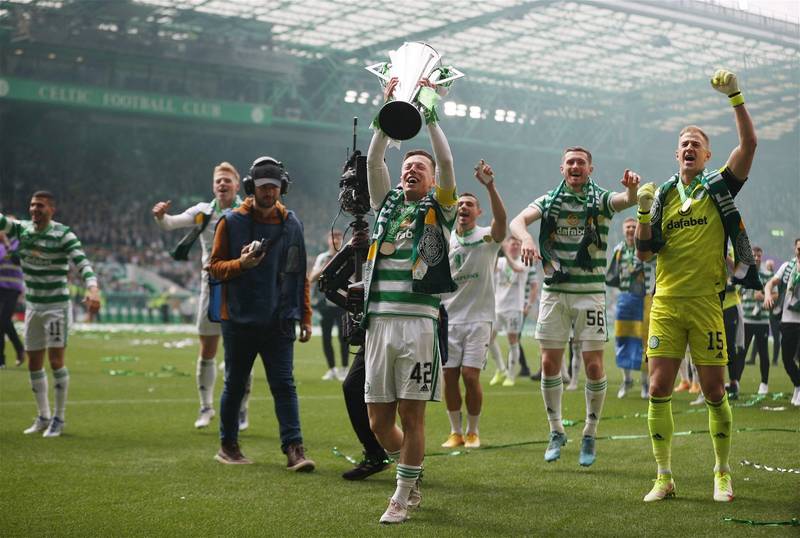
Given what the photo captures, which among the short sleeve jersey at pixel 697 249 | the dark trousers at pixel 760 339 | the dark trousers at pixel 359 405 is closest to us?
the short sleeve jersey at pixel 697 249

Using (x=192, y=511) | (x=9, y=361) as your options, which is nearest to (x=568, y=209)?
(x=192, y=511)

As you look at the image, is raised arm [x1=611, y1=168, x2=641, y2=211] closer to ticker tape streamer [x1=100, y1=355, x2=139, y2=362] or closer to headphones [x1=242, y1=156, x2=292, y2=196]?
headphones [x1=242, y1=156, x2=292, y2=196]

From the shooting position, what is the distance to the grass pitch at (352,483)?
5.42 meters

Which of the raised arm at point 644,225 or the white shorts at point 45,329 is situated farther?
the white shorts at point 45,329

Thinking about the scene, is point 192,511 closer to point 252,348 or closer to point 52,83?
point 252,348

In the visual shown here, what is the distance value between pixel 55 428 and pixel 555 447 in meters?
4.65

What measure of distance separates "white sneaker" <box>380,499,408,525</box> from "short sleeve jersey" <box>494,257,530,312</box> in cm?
1008

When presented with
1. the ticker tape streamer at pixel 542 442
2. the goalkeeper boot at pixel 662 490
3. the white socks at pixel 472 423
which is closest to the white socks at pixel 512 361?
the ticker tape streamer at pixel 542 442

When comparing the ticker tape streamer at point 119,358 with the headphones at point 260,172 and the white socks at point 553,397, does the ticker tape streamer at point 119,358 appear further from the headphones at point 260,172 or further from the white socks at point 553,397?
the white socks at point 553,397

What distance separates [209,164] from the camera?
145 feet

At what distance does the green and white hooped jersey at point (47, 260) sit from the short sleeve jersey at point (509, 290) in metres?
7.74

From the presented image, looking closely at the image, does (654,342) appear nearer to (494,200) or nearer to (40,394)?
(494,200)

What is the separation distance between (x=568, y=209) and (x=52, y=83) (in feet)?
109

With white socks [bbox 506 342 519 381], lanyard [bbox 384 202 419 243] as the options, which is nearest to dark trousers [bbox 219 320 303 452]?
lanyard [bbox 384 202 419 243]
